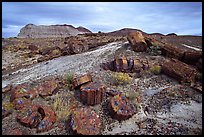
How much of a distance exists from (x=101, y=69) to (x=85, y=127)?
3.99 metres

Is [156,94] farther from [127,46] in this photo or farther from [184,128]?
Result: [127,46]

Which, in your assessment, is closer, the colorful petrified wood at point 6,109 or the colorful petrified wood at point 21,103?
the colorful petrified wood at point 6,109

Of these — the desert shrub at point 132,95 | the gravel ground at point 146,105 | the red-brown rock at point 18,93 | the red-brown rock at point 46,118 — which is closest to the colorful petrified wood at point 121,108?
the gravel ground at point 146,105

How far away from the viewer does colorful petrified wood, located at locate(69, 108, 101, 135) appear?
6402 millimetres

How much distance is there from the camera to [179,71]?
905cm

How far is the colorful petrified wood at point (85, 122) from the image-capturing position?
21.0 feet

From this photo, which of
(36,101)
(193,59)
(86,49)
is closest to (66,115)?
(36,101)

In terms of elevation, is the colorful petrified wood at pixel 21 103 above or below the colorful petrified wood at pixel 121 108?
below

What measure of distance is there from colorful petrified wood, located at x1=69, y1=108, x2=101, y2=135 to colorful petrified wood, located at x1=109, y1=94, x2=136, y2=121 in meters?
0.48

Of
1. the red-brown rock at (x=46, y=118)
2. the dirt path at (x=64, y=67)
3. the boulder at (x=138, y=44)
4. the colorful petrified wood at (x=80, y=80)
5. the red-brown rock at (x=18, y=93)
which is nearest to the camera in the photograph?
the red-brown rock at (x=46, y=118)

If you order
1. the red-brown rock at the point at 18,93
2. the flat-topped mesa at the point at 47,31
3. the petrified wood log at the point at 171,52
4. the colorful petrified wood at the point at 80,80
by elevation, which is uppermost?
the petrified wood log at the point at 171,52

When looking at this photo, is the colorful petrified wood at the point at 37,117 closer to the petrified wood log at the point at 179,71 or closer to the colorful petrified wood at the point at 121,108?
the colorful petrified wood at the point at 121,108

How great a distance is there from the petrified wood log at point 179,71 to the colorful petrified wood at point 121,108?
2442 mm

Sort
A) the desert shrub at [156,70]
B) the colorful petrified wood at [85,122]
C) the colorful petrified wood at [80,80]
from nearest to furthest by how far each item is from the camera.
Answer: the colorful petrified wood at [85,122]
the colorful petrified wood at [80,80]
the desert shrub at [156,70]
